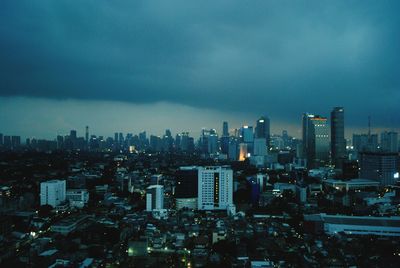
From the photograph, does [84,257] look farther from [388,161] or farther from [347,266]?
[388,161]

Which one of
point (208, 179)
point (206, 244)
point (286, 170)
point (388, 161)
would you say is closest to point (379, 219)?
point (206, 244)

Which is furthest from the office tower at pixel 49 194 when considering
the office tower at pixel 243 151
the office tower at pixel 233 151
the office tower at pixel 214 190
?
the office tower at pixel 233 151

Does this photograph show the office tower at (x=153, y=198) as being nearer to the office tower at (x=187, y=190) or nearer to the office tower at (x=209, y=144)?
the office tower at (x=187, y=190)

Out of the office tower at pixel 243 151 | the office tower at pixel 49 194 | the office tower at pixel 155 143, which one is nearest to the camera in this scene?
the office tower at pixel 49 194

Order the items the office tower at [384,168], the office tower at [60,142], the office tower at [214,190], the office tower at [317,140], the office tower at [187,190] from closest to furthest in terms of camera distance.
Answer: the office tower at [214,190] < the office tower at [187,190] < the office tower at [384,168] < the office tower at [317,140] < the office tower at [60,142]

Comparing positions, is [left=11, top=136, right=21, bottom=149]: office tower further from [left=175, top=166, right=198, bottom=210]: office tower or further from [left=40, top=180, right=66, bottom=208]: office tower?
[left=175, top=166, right=198, bottom=210]: office tower

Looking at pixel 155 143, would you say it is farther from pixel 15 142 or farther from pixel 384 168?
pixel 384 168

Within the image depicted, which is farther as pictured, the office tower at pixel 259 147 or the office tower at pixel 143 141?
the office tower at pixel 143 141
